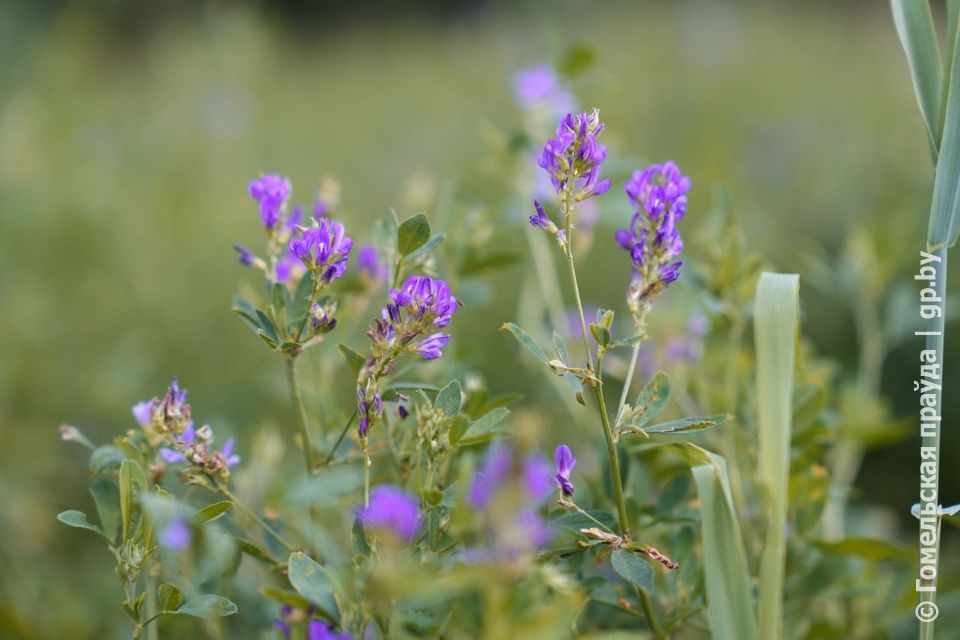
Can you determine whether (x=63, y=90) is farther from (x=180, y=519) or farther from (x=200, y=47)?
(x=180, y=519)

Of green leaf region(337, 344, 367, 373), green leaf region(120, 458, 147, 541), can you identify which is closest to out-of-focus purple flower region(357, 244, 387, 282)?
green leaf region(337, 344, 367, 373)

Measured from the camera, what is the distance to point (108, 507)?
2.42ft

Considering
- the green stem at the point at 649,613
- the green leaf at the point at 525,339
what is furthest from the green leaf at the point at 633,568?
the green leaf at the point at 525,339

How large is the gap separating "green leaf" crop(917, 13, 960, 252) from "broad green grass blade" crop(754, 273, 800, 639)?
11 cm

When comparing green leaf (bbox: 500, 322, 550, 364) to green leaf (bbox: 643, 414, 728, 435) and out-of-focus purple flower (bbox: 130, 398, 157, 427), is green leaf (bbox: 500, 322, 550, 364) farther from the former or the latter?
out-of-focus purple flower (bbox: 130, 398, 157, 427)

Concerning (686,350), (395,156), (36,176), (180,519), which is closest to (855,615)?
(686,350)

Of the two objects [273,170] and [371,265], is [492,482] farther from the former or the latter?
[273,170]

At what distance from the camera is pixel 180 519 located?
576 millimetres

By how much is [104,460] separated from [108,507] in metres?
0.04

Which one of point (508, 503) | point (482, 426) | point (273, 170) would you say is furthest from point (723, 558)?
point (273, 170)

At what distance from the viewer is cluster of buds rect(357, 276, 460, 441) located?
66 cm

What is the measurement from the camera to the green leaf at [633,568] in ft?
2.18

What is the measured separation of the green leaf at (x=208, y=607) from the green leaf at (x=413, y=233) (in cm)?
28

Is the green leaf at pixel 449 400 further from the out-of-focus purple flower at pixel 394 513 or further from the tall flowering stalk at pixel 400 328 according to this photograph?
the out-of-focus purple flower at pixel 394 513
